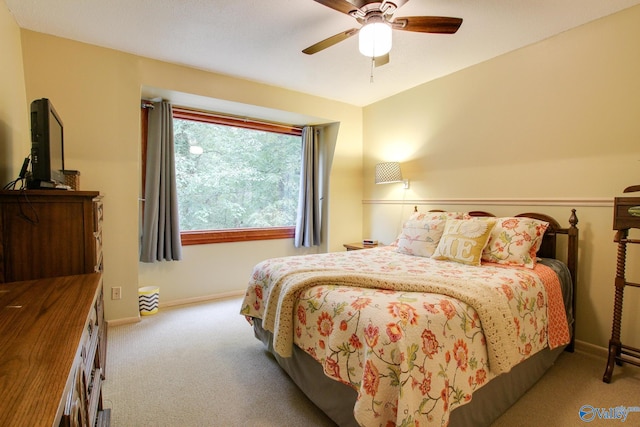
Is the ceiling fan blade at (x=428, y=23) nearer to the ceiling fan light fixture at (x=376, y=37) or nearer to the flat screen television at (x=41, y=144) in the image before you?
the ceiling fan light fixture at (x=376, y=37)

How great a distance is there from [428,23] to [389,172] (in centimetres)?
191

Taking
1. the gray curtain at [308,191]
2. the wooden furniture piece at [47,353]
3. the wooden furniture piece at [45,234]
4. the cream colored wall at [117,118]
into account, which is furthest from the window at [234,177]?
the wooden furniture piece at [47,353]

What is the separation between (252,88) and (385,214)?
221cm

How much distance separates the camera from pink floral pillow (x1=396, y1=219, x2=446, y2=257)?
2697 mm

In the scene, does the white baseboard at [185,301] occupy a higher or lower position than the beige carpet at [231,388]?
higher

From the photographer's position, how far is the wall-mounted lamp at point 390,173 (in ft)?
11.9

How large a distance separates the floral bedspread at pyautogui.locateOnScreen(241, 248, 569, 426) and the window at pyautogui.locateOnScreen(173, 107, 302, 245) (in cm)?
191

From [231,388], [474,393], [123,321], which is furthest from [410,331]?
[123,321]

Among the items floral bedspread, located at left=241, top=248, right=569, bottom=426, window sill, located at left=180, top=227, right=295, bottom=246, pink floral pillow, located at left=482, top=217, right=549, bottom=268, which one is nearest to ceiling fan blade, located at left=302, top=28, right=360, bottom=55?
floral bedspread, located at left=241, top=248, right=569, bottom=426

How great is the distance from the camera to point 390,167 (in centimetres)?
365

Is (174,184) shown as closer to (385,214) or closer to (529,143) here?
(385,214)

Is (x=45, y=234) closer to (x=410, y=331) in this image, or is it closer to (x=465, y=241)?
(x=410, y=331)

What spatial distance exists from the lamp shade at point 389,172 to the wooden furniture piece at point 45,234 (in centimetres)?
283

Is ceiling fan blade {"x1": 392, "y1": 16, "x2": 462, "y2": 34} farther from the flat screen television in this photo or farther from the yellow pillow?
the flat screen television
